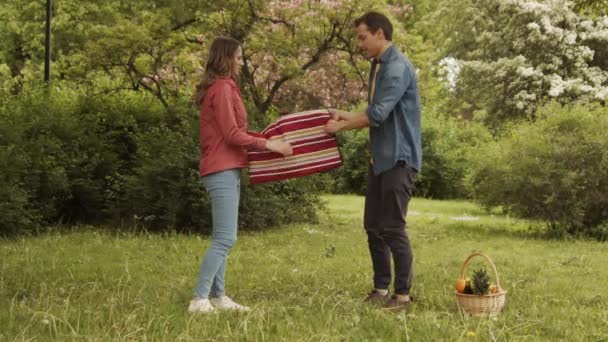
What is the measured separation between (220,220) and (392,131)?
1.35 metres

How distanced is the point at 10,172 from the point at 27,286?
447 centimetres

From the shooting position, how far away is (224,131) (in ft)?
16.8

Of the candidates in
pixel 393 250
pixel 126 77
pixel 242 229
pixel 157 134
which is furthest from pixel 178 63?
pixel 393 250

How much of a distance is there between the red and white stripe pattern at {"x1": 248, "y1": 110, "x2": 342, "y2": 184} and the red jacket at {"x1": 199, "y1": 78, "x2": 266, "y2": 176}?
20 cm

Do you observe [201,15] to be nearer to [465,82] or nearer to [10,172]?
[10,172]

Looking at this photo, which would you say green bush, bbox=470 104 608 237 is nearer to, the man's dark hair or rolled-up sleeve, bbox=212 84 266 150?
the man's dark hair

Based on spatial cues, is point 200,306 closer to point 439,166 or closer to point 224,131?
point 224,131

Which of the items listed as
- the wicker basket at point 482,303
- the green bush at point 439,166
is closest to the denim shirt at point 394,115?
the wicker basket at point 482,303

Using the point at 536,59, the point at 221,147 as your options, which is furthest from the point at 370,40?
the point at 536,59

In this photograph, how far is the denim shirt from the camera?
5.44 meters

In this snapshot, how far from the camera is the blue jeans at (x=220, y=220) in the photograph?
519 cm

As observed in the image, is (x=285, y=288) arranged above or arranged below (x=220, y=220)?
below

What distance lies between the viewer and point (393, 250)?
18.4ft

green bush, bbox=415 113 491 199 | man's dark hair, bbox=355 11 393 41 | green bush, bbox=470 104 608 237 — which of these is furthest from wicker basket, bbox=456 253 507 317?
green bush, bbox=415 113 491 199
